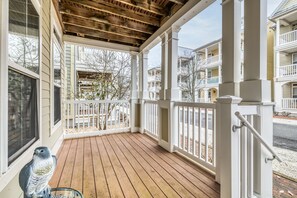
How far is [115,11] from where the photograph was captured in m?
3.11

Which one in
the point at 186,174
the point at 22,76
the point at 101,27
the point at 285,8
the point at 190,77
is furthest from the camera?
the point at 190,77

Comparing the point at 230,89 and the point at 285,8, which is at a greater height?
the point at 285,8

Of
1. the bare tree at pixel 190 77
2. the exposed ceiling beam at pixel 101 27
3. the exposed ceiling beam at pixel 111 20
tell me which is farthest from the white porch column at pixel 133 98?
the bare tree at pixel 190 77

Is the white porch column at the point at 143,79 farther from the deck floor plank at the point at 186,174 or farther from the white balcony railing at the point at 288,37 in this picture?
the white balcony railing at the point at 288,37

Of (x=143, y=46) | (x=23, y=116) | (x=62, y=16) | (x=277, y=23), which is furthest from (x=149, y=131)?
(x=277, y=23)

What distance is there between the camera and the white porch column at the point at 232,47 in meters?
1.79

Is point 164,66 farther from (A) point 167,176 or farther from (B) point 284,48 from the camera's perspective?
(B) point 284,48

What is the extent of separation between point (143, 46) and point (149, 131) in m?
2.47

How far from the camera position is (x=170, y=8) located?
10.1 ft

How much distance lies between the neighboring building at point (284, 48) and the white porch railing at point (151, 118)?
2522 millimetres

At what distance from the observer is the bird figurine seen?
87 centimetres

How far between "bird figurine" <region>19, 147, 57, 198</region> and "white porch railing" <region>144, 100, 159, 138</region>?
3037mm

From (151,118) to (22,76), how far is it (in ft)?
10.3

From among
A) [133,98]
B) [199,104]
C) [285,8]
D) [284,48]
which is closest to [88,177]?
[199,104]
